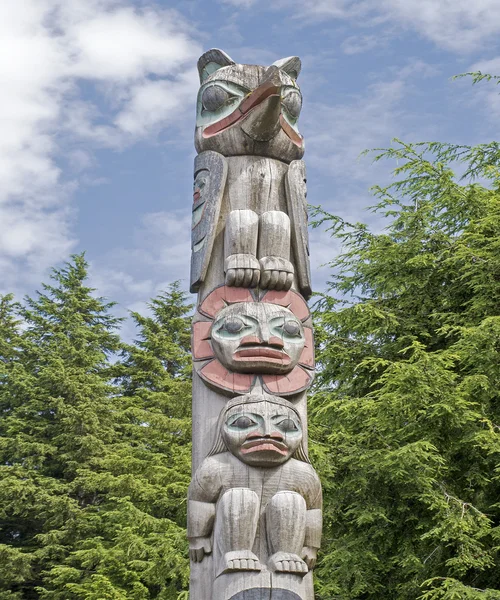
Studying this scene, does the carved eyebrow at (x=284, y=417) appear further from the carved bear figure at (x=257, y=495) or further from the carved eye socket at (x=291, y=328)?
the carved eye socket at (x=291, y=328)

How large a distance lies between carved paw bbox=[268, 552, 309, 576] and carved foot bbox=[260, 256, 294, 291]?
1.93 meters

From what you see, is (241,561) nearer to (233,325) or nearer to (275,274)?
(233,325)

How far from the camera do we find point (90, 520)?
651 inches

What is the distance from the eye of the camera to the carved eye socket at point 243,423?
4.87m

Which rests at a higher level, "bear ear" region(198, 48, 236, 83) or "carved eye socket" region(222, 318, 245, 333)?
"bear ear" region(198, 48, 236, 83)

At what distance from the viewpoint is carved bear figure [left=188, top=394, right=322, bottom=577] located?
4520 mm

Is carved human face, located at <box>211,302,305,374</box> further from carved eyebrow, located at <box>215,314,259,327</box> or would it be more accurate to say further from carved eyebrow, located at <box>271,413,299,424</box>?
carved eyebrow, located at <box>271,413,299,424</box>

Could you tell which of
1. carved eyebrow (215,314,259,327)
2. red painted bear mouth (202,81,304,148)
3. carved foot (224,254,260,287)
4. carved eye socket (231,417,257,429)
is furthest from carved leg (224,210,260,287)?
carved eye socket (231,417,257,429)

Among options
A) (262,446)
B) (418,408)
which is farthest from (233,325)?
(418,408)

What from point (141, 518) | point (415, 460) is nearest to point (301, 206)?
point (415, 460)

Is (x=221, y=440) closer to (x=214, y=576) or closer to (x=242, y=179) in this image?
(x=214, y=576)

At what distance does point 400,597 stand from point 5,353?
15454 mm

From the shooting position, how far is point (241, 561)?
4.39m

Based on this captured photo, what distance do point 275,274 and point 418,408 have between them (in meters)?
4.05
